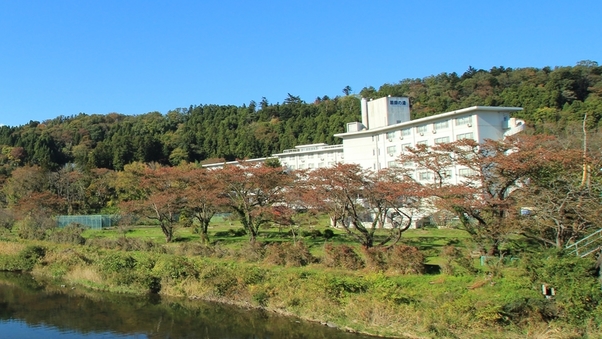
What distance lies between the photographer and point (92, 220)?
4341 cm

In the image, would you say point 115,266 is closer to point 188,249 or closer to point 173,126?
point 188,249

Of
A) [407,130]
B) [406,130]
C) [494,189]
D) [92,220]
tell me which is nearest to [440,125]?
[407,130]

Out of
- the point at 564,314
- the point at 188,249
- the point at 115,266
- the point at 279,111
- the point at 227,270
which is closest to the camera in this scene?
the point at 564,314

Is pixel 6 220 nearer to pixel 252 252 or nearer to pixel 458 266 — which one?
pixel 252 252

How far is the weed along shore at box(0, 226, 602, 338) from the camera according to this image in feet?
43.2

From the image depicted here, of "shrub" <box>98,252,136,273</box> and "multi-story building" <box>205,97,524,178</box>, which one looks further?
"multi-story building" <box>205,97,524,178</box>

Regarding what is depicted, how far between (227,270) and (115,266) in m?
6.48

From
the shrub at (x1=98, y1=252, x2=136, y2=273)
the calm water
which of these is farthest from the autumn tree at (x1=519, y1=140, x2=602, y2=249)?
the shrub at (x1=98, y1=252, x2=136, y2=273)

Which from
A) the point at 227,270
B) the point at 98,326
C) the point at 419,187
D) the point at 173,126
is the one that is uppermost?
the point at 173,126

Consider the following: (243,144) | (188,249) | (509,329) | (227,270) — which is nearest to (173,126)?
(243,144)

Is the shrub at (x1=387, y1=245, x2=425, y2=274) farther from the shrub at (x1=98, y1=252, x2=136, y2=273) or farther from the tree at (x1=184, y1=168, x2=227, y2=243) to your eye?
the tree at (x1=184, y1=168, x2=227, y2=243)

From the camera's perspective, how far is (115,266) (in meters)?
22.5

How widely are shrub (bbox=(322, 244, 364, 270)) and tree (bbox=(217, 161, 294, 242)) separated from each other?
8.77m

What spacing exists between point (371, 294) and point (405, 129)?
3093 centimetres
